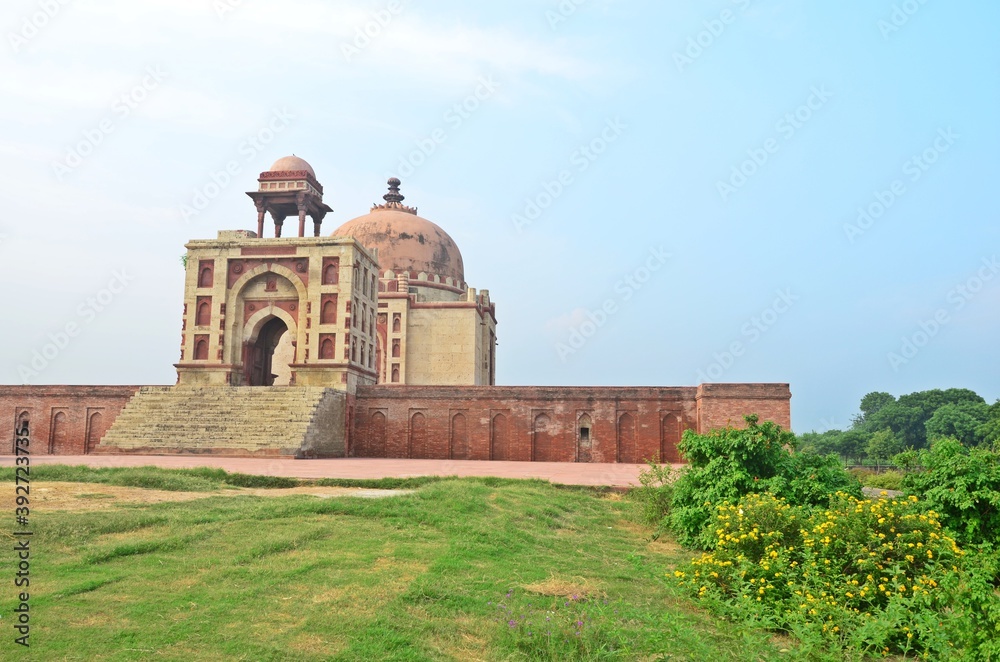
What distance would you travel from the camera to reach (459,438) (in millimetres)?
22156

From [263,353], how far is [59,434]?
684 centimetres

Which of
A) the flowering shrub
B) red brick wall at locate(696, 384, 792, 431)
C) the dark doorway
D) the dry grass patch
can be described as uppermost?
the dark doorway

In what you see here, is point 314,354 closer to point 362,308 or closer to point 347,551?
point 362,308

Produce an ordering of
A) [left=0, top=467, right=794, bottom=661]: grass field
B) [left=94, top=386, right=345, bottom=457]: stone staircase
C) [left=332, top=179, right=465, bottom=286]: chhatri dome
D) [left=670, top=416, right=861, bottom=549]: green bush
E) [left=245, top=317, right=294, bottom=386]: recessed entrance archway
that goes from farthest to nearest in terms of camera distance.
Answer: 1. [left=332, top=179, right=465, bottom=286]: chhatri dome
2. [left=245, top=317, right=294, bottom=386]: recessed entrance archway
3. [left=94, top=386, right=345, bottom=457]: stone staircase
4. [left=670, top=416, right=861, bottom=549]: green bush
5. [left=0, top=467, right=794, bottom=661]: grass field

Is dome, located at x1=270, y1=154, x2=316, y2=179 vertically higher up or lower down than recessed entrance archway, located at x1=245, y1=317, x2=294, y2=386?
higher up

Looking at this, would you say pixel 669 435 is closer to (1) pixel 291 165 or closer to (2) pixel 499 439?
(2) pixel 499 439

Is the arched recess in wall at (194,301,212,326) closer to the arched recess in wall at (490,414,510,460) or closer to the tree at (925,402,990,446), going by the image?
the arched recess in wall at (490,414,510,460)

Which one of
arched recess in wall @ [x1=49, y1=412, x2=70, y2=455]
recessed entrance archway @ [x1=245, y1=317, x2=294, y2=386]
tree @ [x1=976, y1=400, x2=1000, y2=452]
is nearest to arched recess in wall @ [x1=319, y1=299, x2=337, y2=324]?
recessed entrance archway @ [x1=245, y1=317, x2=294, y2=386]

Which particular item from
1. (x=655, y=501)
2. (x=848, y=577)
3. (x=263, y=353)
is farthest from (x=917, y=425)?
(x=848, y=577)

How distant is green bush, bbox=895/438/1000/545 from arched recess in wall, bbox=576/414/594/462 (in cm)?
1445

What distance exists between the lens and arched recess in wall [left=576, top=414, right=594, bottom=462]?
2145 cm

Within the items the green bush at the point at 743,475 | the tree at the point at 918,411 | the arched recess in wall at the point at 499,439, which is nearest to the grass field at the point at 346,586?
the green bush at the point at 743,475

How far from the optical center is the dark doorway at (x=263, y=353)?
24125 mm

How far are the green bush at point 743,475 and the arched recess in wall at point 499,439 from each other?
13310 mm
